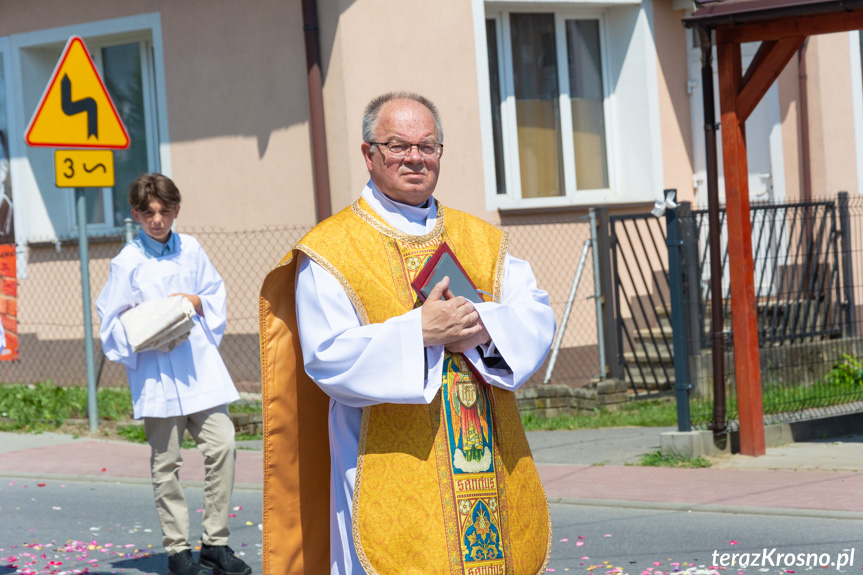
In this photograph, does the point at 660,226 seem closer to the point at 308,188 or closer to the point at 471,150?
the point at 471,150

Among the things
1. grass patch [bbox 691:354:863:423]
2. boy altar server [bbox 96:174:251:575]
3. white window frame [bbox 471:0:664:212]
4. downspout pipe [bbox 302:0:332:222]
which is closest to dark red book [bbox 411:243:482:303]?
boy altar server [bbox 96:174:251:575]

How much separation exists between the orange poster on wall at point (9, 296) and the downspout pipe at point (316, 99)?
13.8 feet

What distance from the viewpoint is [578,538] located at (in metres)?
6.65

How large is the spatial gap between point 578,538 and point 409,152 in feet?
11.8

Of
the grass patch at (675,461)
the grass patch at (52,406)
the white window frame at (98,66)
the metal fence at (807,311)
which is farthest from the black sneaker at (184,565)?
the white window frame at (98,66)

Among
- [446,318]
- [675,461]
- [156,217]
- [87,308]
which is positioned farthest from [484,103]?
[446,318]

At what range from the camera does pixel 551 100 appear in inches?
512

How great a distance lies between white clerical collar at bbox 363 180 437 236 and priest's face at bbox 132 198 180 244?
247cm

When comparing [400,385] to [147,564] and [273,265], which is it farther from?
[273,265]

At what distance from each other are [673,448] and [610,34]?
5.96 m

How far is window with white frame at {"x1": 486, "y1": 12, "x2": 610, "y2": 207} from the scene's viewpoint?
12625mm

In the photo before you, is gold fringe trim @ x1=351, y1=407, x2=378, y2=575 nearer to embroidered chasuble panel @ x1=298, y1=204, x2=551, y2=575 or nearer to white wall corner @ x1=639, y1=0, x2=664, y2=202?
embroidered chasuble panel @ x1=298, y1=204, x2=551, y2=575

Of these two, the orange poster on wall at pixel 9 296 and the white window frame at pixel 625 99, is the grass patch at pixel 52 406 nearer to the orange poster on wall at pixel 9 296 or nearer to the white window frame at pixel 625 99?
the orange poster on wall at pixel 9 296

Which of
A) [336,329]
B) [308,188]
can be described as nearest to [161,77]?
[308,188]
